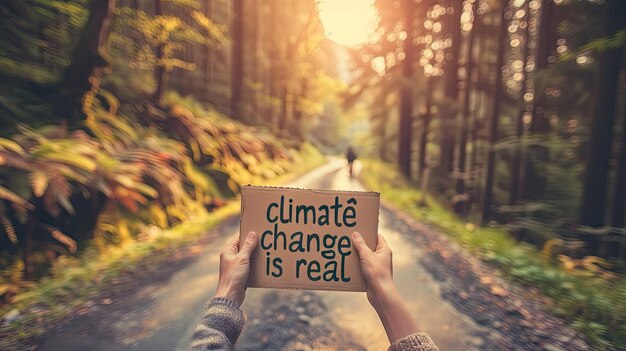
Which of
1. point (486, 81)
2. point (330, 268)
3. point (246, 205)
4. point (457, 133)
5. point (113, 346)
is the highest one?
point (486, 81)

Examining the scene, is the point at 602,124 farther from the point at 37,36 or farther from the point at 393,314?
the point at 37,36

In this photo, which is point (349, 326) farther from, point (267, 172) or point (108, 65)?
point (267, 172)

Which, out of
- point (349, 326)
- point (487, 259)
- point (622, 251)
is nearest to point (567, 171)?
point (622, 251)

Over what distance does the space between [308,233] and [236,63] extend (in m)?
17.2

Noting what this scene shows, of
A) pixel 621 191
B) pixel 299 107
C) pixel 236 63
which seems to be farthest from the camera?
pixel 299 107

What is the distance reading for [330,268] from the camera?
5.41ft

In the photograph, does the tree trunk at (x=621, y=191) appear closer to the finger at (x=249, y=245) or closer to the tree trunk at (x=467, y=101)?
the tree trunk at (x=467, y=101)

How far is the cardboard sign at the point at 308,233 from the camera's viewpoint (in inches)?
64.3

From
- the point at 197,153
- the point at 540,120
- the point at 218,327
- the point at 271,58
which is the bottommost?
the point at 218,327

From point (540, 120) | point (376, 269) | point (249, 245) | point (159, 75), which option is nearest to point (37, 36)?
point (159, 75)

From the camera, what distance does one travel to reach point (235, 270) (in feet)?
4.93

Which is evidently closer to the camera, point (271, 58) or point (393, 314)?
point (393, 314)

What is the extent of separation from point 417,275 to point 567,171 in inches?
278

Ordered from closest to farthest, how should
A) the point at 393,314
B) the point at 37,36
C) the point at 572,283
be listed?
the point at 393,314 < the point at 572,283 < the point at 37,36
